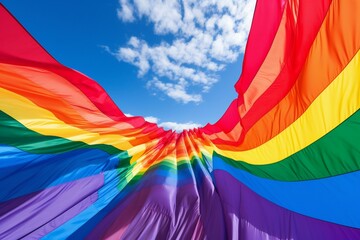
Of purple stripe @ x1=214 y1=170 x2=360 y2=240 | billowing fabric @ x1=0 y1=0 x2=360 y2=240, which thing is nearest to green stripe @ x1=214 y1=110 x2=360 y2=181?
billowing fabric @ x1=0 y1=0 x2=360 y2=240

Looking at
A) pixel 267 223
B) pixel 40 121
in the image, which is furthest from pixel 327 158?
pixel 40 121

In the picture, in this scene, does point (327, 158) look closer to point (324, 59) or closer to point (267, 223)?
point (267, 223)

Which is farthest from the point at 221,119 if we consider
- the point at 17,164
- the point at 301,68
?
the point at 17,164

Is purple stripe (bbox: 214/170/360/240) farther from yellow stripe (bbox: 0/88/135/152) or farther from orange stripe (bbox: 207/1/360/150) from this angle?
yellow stripe (bbox: 0/88/135/152)

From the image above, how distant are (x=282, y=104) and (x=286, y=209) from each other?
118 cm

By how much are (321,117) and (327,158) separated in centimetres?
34

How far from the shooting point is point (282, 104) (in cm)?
255

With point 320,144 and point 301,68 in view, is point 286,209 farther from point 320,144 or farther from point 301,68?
point 301,68

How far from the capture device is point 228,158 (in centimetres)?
303

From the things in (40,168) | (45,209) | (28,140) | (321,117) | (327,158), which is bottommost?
(45,209)

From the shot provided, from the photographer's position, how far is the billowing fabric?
1614 millimetres

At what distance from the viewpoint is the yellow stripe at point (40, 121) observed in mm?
2730

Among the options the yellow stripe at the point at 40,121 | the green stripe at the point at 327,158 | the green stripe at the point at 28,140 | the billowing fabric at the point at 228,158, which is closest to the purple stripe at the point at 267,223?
the billowing fabric at the point at 228,158

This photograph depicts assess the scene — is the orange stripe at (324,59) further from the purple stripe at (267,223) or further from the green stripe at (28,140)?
the green stripe at (28,140)
